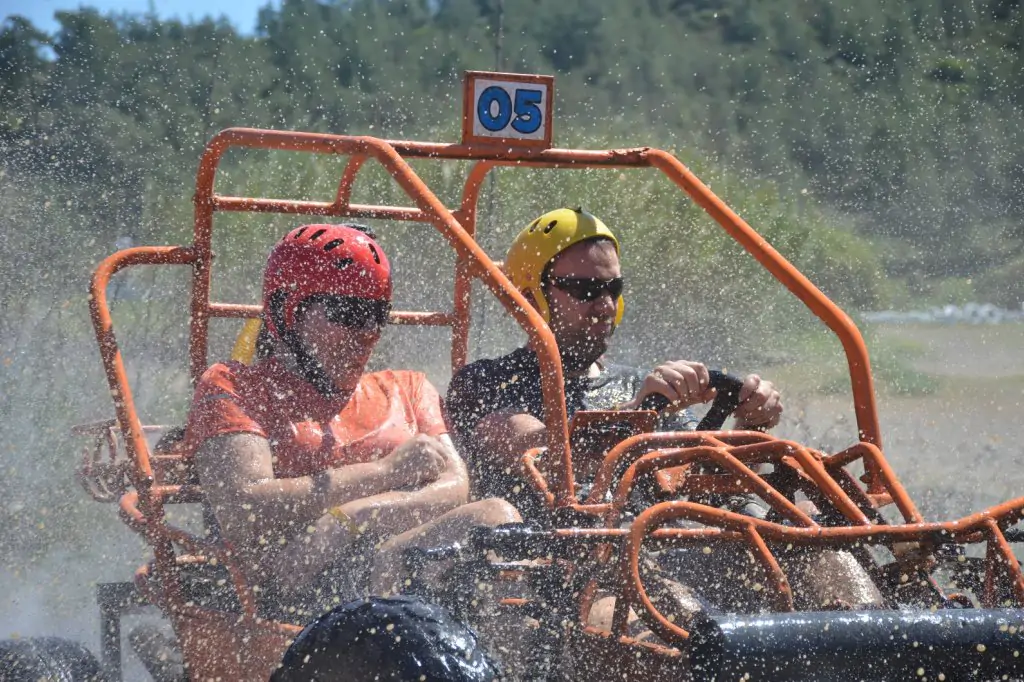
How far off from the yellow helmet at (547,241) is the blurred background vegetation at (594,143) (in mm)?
5358

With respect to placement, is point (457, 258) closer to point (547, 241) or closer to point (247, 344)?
point (547, 241)

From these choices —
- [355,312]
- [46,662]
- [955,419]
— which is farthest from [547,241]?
[955,419]

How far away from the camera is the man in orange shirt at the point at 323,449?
388cm

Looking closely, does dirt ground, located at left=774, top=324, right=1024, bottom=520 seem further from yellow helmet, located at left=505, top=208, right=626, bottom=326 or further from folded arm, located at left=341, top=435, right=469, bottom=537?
folded arm, located at left=341, top=435, right=469, bottom=537

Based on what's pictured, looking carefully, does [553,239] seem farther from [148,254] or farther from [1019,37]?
[1019,37]

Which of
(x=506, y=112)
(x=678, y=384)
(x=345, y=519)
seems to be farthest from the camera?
(x=506, y=112)

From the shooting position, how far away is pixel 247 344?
16.3ft

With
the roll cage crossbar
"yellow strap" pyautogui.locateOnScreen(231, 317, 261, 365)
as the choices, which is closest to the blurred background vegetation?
"yellow strap" pyautogui.locateOnScreen(231, 317, 261, 365)

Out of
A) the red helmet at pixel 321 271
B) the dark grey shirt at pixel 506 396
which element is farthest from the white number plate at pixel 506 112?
the dark grey shirt at pixel 506 396

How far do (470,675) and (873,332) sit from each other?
12.0 m

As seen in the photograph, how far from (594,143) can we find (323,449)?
387 inches

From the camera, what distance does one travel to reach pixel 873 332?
1441 cm

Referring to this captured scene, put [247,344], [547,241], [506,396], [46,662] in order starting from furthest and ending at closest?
[247,344] < [547,241] < [506,396] < [46,662]

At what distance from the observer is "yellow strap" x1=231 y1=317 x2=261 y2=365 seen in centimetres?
495
